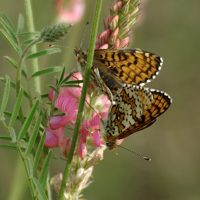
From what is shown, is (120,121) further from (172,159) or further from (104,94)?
(172,159)

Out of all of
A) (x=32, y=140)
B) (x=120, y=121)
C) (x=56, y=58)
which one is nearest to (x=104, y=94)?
(x=120, y=121)

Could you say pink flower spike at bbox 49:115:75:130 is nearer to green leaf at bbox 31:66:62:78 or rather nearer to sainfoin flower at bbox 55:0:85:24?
green leaf at bbox 31:66:62:78

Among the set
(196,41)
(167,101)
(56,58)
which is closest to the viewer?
(167,101)

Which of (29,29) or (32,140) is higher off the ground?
(29,29)

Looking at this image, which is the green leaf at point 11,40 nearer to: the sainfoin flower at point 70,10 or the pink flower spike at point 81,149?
the pink flower spike at point 81,149

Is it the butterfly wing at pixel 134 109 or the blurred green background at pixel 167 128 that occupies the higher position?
the butterfly wing at pixel 134 109

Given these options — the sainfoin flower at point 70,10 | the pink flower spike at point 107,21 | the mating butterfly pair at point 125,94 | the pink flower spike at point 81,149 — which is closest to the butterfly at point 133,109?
the mating butterfly pair at point 125,94

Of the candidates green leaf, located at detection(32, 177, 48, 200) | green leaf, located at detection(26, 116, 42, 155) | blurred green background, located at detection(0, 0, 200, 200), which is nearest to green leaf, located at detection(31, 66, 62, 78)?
green leaf, located at detection(26, 116, 42, 155)

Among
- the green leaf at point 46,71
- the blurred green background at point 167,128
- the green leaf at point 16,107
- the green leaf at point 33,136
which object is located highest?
the green leaf at point 46,71
